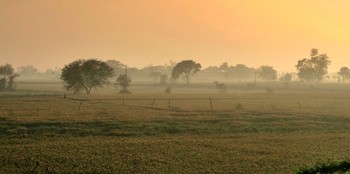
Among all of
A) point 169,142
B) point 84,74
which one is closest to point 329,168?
point 169,142

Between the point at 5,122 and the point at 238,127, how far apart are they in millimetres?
29818

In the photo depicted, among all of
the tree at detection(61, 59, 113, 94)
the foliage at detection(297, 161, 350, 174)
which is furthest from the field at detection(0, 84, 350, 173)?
the tree at detection(61, 59, 113, 94)

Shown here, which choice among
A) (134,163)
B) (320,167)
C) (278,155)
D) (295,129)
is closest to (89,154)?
(134,163)

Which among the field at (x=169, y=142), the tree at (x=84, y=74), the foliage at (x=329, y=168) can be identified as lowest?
the field at (x=169, y=142)

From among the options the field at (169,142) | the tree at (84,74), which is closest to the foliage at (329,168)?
the field at (169,142)

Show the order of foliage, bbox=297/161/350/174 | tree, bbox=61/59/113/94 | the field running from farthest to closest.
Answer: tree, bbox=61/59/113/94
the field
foliage, bbox=297/161/350/174

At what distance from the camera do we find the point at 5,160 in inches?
1183

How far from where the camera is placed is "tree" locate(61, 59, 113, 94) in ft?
396

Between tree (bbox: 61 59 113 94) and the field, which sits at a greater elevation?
tree (bbox: 61 59 113 94)

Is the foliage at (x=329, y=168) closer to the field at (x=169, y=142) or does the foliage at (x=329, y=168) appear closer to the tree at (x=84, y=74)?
the field at (x=169, y=142)

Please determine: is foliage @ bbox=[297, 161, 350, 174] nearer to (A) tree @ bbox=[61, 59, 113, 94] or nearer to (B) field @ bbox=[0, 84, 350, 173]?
(B) field @ bbox=[0, 84, 350, 173]

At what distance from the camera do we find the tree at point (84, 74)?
12062 cm

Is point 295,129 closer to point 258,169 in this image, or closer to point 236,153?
point 236,153

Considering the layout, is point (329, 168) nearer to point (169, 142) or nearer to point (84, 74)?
point (169, 142)
